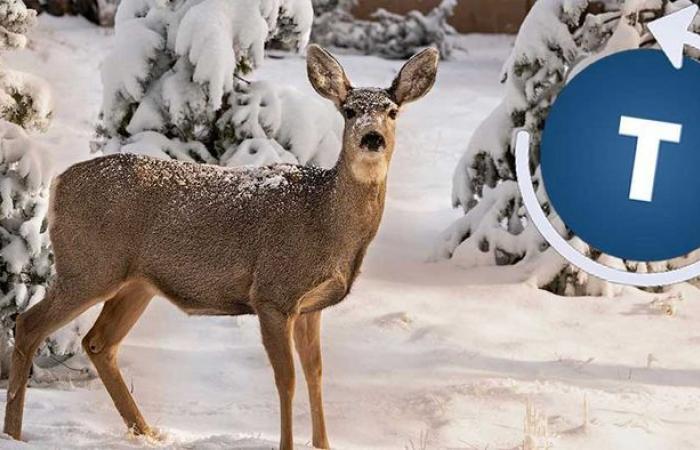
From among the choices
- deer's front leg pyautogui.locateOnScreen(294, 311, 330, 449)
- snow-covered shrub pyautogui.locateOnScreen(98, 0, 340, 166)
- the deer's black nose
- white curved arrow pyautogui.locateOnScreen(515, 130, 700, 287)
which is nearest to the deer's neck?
the deer's black nose

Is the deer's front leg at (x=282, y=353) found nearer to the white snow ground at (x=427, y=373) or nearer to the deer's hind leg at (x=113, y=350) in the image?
the white snow ground at (x=427, y=373)

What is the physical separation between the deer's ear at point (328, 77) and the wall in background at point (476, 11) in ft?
57.6

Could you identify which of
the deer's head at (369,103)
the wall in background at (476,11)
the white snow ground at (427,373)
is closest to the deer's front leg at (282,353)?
the white snow ground at (427,373)

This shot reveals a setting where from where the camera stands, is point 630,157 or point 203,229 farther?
point 630,157

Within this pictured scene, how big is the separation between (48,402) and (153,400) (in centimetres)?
86

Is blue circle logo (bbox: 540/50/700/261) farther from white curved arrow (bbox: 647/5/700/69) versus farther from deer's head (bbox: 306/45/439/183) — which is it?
deer's head (bbox: 306/45/439/183)

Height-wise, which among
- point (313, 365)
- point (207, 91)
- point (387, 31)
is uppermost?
point (207, 91)

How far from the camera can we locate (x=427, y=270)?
10953mm

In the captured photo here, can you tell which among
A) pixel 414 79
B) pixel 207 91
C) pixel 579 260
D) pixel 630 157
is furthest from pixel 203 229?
pixel 630 157

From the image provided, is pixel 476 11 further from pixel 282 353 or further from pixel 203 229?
pixel 282 353

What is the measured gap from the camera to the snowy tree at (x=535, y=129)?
34.2 ft

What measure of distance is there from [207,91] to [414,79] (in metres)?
4.16

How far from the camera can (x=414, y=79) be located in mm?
5840

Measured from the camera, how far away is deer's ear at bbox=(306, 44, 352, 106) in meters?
5.82
